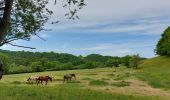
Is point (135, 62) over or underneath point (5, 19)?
over

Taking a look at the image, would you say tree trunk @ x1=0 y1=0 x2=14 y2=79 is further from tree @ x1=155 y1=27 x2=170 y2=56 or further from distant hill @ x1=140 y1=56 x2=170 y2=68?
tree @ x1=155 y1=27 x2=170 y2=56

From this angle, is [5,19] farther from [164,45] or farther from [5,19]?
[164,45]

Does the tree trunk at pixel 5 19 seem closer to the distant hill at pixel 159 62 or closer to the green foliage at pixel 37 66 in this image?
the distant hill at pixel 159 62

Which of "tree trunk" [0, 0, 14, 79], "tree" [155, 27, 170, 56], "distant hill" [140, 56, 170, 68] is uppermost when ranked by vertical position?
"tree" [155, 27, 170, 56]

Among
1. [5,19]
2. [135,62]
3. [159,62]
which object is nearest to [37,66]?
[135,62]

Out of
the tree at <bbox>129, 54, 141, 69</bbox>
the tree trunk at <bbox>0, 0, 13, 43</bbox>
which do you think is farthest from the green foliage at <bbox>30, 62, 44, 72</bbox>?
the tree trunk at <bbox>0, 0, 13, 43</bbox>

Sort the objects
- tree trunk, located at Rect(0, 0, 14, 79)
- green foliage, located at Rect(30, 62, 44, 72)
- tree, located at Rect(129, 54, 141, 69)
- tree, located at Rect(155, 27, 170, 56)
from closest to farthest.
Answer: tree trunk, located at Rect(0, 0, 14, 79), tree, located at Rect(129, 54, 141, 69), tree, located at Rect(155, 27, 170, 56), green foliage, located at Rect(30, 62, 44, 72)

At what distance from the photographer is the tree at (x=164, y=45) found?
13359cm

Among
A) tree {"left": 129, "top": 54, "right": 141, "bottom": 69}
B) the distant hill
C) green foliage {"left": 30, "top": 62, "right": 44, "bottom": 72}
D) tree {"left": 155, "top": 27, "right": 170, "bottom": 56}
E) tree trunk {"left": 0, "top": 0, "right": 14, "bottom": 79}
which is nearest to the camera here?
tree trunk {"left": 0, "top": 0, "right": 14, "bottom": 79}

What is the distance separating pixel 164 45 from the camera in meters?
136

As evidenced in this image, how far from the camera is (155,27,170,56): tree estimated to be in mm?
133587

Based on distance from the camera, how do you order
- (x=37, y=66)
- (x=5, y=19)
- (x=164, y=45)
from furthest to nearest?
(x=37, y=66) < (x=164, y=45) < (x=5, y=19)

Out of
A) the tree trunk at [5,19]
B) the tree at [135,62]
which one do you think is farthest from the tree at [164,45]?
the tree trunk at [5,19]

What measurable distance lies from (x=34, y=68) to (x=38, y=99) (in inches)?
4465
